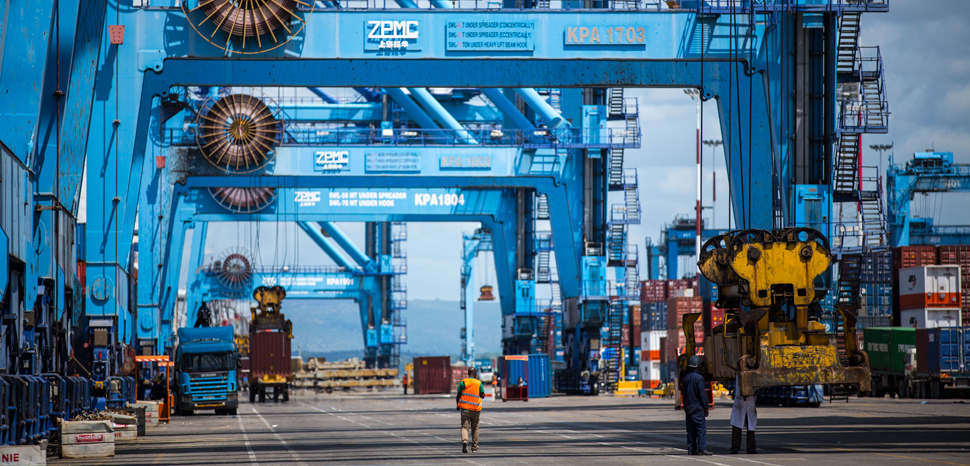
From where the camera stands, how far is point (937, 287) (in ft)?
148

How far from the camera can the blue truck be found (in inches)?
1341

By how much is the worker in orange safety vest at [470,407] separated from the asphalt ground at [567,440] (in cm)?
28

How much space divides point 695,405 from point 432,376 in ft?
134

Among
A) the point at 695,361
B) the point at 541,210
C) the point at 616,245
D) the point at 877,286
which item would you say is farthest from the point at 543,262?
the point at 695,361

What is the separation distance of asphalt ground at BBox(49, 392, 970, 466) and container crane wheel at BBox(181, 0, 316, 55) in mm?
8000

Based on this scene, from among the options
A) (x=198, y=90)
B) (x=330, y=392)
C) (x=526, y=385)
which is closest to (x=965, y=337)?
(x=526, y=385)

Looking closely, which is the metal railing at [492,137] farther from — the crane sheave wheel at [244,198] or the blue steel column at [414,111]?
the crane sheave wheel at [244,198]

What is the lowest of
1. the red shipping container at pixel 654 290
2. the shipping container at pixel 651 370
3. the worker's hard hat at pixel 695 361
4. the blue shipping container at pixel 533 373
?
the shipping container at pixel 651 370

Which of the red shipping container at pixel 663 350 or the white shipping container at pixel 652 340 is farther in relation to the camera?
the white shipping container at pixel 652 340

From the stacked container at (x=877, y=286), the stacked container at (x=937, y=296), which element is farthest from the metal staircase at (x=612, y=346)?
the stacked container at (x=937, y=296)

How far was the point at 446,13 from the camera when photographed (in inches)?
Answer: 902

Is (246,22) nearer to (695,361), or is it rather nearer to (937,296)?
(695,361)

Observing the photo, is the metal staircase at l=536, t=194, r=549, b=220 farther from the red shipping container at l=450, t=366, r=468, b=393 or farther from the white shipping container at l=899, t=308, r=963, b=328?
the white shipping container at l=899, t=308, r=963, b=328

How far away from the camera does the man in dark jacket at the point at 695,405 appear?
14.2 meters
